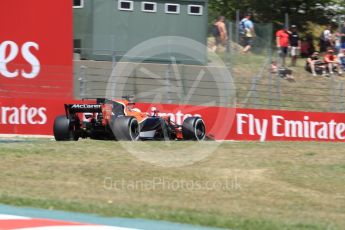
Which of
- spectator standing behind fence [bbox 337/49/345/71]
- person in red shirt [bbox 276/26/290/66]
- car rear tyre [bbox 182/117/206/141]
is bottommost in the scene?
car rear tyre [bbox 182/117/206/141]

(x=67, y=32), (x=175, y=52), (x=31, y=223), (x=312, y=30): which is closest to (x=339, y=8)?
(x=312, y=30)

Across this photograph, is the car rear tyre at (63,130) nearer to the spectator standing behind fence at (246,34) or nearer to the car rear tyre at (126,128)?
the car rear tyre at (126,128)

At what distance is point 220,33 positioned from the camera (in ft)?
72.4

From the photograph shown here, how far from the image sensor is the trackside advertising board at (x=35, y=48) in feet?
62.2

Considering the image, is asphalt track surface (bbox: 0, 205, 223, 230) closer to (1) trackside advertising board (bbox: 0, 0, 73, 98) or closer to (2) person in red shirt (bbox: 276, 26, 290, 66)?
(1) trackside advertising board (bbox: 0, 0, 73, 98)

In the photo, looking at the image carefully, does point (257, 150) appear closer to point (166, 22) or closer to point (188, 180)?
point (188, 180)

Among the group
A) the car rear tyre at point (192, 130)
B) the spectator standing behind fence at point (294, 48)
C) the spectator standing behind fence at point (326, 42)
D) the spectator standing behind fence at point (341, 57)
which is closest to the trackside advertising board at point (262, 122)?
the car rear tyre at point (192, 130)

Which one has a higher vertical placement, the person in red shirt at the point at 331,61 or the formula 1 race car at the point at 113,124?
the person in red shirt at the point at 331,61

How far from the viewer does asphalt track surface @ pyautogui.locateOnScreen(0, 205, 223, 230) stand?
288 inches

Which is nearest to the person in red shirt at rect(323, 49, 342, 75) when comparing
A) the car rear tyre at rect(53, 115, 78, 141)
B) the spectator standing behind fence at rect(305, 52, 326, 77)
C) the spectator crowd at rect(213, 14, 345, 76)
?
the spectator crowd at rect(213, 14, 345, 76)

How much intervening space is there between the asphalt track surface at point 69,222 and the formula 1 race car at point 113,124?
6692mm

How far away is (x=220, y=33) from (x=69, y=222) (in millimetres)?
15217

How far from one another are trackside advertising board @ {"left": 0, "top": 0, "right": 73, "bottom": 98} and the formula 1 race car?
361cm

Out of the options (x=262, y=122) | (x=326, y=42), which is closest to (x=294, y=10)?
(x=326, y=42)
